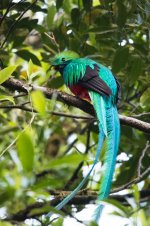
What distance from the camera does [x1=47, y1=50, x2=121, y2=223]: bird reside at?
3.02 m

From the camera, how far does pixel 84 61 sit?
3.77 m

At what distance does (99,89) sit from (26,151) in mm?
2118

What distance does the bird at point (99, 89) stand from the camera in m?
3.02

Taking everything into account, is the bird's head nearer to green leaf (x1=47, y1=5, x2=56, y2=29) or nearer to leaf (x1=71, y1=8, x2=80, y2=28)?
leaf (x1=71, y1=8, x2=80, y2=28)

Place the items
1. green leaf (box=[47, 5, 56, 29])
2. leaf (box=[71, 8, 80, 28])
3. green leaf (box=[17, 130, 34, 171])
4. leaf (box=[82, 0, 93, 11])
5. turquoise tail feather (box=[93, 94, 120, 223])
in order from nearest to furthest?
1. green leaf (box=[17, 130, 34, 171])
2. turquoise tail feather (box=[93, 94, 120, 223])
3. leaf (box=[82, 0, 93, 11])
4. leaf (box=[71, 8, 80, 28])
5. green leaf (box=[47, 5, 56, 29])

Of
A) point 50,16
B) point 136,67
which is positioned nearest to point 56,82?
point 50,16

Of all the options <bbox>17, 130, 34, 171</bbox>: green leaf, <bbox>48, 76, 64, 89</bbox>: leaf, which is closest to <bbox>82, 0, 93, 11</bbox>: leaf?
<bbox>48, 76, 64, 89</bbox>: leaf

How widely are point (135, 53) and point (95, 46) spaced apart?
0.40 meters

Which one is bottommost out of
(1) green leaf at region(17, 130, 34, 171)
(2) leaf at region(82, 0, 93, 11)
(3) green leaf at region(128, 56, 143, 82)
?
(3) green leaf at region(128, 56, 143, 82)

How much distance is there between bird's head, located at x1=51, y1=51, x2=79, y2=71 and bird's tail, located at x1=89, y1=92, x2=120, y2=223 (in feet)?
1.55

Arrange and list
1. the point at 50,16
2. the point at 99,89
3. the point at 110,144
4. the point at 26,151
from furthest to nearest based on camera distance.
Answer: the point at 50,16 → the point at 99,89 → the point at 110,144 → the point at 26,151

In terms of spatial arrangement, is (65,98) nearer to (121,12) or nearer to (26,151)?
(121,12)

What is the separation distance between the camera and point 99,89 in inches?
136

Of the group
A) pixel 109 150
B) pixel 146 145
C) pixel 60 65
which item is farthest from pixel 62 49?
pixel 109 150
